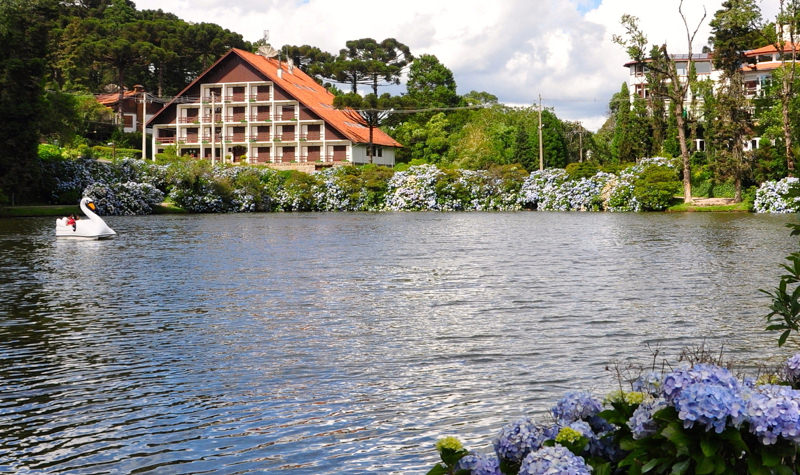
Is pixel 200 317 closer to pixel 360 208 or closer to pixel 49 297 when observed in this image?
pixel 49 297

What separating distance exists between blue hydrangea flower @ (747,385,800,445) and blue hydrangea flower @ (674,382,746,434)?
0.22ft

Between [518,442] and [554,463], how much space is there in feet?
1.59

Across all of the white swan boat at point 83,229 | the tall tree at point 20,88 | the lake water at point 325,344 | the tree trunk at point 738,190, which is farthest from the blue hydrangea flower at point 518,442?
the tree trunk at point 738,190

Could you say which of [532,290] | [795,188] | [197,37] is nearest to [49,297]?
[532,290]

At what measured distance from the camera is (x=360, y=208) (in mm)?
71812

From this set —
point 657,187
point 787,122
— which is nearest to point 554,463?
point 787,122

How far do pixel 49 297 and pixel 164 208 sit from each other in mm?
51298

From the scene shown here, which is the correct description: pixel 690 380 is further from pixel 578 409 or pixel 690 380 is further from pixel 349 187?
pixel 349 187

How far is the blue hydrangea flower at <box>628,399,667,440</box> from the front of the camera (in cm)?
397

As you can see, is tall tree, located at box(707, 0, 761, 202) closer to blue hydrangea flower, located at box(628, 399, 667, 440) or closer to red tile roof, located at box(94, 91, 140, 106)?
blue hydrangea flower, located at box(628, 399, 667, 440)

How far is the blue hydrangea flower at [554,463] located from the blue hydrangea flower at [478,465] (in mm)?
282

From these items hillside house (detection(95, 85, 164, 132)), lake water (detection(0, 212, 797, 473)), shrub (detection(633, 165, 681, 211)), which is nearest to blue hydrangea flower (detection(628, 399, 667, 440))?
lake water (detection(0, 212, 797, 473))

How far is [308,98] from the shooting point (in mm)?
93938

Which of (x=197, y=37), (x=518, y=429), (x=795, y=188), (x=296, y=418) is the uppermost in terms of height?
(x=197, y=37)
